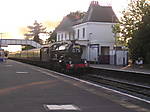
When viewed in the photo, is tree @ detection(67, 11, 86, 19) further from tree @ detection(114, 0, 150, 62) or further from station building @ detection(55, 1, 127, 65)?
tree @ detection(114, 0, 150, 62)

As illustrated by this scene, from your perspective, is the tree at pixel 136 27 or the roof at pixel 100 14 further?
the roof at pixel 100 14

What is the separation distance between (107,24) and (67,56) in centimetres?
3762

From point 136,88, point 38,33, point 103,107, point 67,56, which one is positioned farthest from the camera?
point 38,33

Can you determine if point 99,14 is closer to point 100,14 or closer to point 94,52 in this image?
point 100,14

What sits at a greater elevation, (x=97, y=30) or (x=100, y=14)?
(x=100, y=14)

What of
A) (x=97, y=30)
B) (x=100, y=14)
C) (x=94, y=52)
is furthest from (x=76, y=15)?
(x=94, y=52)

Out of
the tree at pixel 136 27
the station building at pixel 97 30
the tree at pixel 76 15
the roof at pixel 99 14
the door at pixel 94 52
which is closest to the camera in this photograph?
the tree at pixel 136 27

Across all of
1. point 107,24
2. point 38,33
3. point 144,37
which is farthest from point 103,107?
point 38,33

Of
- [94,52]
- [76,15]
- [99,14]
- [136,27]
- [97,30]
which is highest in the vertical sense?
[76,15]

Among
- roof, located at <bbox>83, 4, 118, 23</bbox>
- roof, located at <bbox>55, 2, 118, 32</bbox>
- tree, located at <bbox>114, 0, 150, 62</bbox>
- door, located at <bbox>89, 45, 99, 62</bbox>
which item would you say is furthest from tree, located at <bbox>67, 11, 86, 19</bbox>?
tree, located at <bbox>114, 0, 150, 62</bbox>

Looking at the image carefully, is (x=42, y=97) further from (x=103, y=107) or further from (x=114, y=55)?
(x=114, y=55)

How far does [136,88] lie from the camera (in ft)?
60.8

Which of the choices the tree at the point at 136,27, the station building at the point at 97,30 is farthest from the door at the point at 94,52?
the tree at the point at 136,27

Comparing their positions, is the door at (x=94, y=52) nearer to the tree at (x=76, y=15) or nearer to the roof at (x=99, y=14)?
the roof at (x=99, y=14)
